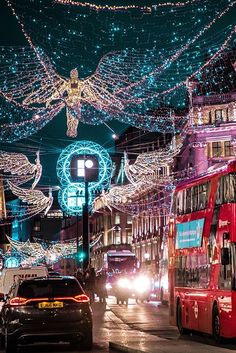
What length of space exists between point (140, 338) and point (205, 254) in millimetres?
2773

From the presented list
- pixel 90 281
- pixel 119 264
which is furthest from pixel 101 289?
pixel 119 264

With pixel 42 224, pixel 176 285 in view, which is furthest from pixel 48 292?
pixel 42 224

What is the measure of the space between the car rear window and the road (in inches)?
50.5

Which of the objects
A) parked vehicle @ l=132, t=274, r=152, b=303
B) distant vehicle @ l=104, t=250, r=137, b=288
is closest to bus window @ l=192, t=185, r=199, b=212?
parked vehicle @ l=132, t=274, r=152, b=303

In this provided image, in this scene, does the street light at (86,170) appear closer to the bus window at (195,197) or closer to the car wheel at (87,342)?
the bus window at (195,197)

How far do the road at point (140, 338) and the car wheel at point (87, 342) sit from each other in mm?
201

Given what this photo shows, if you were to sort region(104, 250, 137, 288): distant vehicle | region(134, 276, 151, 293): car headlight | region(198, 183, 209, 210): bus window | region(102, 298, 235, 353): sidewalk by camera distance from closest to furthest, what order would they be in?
region(102, 298, 235, 353): sidewalk, region(198, 183, 209, 210): bus window, region(134, 276, 151, 293): car headlight, region(104, 250, 137, 288): distant vehicle

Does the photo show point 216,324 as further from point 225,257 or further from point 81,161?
point 81,161

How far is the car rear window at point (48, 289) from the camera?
18344 mm

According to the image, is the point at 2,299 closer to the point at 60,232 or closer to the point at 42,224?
the point at 60,232

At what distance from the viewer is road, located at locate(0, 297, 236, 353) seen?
57.9 feet

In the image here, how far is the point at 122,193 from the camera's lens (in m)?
50.8

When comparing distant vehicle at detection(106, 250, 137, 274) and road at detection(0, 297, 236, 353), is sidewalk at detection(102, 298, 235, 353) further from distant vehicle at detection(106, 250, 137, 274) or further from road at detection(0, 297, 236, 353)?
distant vehicle at detection(106, 250, 137, 274)

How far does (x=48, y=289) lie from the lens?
1845 centimetres
